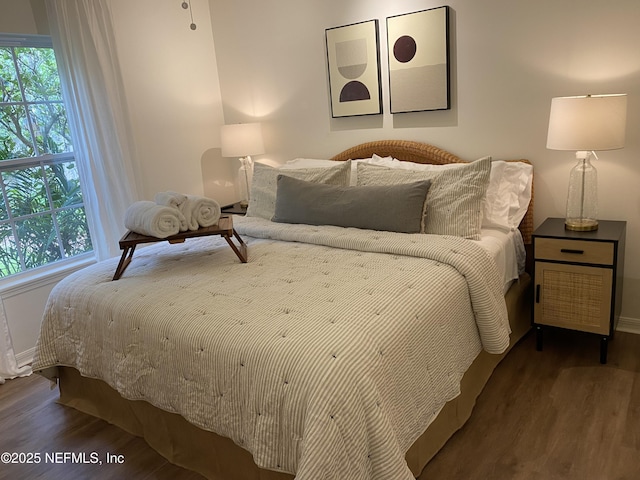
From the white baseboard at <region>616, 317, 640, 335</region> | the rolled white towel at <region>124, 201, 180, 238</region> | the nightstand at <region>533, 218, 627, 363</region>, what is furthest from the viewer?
the white baseboard at <region>616, 317, 640, 335</region>

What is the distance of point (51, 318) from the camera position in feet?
7.50

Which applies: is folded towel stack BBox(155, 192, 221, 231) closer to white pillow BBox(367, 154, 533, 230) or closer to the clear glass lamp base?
white pillow BBox(367, 154, 533, 230)

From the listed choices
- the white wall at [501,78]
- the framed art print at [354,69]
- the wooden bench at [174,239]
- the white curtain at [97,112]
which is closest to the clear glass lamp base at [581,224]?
the white wall at [501,78]

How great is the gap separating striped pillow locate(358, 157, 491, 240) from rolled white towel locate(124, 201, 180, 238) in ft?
4.16

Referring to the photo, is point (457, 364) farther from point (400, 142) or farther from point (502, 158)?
point (400, 142)

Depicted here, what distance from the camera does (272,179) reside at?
315cm

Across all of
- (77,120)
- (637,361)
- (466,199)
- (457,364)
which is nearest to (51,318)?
(77,120)

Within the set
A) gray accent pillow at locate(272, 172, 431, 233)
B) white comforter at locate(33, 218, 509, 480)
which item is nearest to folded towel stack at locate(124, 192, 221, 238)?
white comforter at locate(33, 218, 509, 480)

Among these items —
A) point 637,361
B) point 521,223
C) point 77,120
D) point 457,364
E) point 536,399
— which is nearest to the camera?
point 457,364

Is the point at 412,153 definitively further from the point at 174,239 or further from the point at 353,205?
the point at 174,239

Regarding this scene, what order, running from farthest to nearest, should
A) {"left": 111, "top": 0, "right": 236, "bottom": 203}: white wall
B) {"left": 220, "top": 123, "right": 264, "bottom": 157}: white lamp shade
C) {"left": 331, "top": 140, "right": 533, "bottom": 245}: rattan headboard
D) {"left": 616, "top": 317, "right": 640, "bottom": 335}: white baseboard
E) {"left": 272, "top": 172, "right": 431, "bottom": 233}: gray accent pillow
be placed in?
{"left": 220, "top": 123, "right": 264, "bottom": 157}: white lamp shade
{"left": 111, "top": 0, "right": 236, "bottom": 203}: white wall
{"left": 331, "top": 140, "right": 533, "bottom": 245}: rattan headboard
{"left": 616, "top": 317, "right": 640, "bottom": 335}: white baseboard
{"left": 272, "top": 172, "right": 431, "bottom": 233}: gray accent pillow

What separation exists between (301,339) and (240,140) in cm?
248

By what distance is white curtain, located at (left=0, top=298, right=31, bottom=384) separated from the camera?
2.76m

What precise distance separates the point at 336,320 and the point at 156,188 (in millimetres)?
2502
